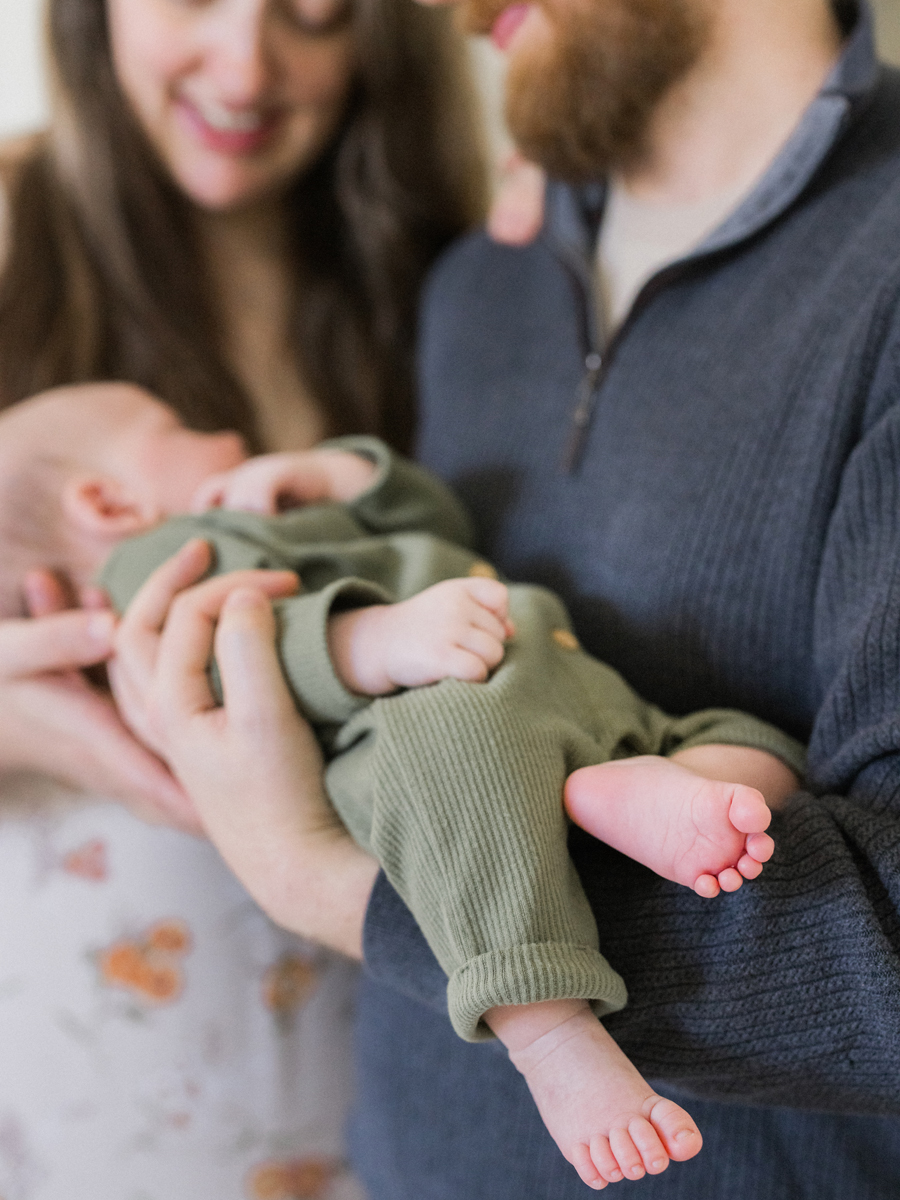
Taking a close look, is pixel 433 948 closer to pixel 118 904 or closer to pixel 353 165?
pixel 118 904

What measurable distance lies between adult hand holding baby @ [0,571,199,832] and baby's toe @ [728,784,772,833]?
2.14ft

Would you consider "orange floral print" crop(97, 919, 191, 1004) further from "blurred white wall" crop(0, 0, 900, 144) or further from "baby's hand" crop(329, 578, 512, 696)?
"blurred white wall" crop(0, 0, 900, 144)

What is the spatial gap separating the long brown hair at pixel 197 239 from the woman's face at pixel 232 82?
0.17 feet

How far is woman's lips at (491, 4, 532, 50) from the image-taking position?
1.19m

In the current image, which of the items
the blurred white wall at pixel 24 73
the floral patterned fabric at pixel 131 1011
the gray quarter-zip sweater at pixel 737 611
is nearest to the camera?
the gray quarter-zip sweater at pixel 737 611

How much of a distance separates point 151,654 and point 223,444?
36cm

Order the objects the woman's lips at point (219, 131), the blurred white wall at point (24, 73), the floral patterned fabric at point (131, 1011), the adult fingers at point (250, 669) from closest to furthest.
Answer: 1. the adult fingers at point (250, 669)
2. the floral patterned fabric at point (131, 1011)
3. the woman's lips at point (219, 131)
4. the blurred white wall at point (24, 73)

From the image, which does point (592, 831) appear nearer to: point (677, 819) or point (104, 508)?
point (677, 819)

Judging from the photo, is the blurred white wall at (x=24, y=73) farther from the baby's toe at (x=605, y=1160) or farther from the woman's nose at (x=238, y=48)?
the baby's toe at (x=605, y=1160)

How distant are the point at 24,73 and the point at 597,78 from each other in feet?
3.95

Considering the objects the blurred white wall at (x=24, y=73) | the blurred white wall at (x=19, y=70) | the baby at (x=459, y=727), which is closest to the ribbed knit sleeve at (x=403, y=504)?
the baby at (x=459, y=727)

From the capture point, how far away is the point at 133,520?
114cm

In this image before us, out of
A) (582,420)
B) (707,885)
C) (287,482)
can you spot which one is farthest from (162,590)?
(707,885)

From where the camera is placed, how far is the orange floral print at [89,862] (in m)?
1.19
